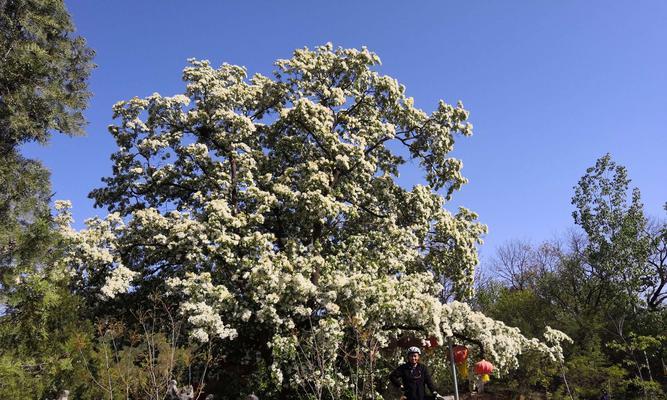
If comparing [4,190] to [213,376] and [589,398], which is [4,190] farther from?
[589,398]

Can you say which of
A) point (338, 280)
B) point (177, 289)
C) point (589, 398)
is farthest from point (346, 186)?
point (589, 398)

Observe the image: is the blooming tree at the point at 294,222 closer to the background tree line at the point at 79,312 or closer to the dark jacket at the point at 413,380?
the background tree line at the point at 79,312

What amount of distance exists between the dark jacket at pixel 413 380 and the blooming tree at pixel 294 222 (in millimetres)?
3093

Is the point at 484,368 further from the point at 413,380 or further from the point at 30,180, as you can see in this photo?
the point at 30,180

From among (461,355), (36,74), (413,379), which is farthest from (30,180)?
(461,355)

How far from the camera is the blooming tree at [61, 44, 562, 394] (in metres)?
12.3

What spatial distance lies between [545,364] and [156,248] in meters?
15.1

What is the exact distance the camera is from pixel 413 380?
7820 mm

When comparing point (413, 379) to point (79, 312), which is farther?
point (79, 312)

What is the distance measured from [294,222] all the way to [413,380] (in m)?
7.92

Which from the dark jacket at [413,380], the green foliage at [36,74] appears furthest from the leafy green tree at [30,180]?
the dark jacket at [413,380]

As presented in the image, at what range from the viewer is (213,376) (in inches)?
568

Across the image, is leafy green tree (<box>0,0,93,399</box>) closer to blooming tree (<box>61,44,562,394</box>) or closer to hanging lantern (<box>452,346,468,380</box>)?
blooming tree (<box>61,44,562,394</box>)

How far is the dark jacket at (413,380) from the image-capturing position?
7.80 m
